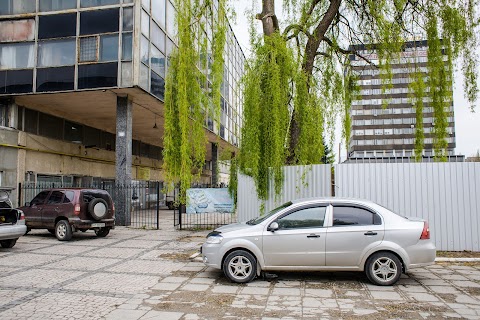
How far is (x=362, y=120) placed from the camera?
9750 centimetres

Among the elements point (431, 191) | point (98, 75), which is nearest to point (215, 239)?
point (431, 191)

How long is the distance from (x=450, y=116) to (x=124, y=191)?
44.5ft

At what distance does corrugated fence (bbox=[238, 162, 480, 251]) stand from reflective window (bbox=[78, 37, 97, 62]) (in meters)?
12.6

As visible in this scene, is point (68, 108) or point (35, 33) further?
point (68, 108)

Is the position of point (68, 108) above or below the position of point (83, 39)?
below

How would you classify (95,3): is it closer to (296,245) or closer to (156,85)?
(156,85)

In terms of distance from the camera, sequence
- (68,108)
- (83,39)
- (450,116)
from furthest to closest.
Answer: (68,108) → (83,39) → (450,116)

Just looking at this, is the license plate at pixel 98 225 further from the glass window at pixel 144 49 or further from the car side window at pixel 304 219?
the car side window at pixel 304 219

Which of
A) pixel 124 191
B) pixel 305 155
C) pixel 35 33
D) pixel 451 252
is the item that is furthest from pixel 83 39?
pixel 451 252

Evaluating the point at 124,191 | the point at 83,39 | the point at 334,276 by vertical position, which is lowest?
the point at 334,276

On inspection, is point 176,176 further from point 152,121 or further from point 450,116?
point 152,121

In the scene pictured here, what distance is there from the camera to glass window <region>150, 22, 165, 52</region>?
19.5 m

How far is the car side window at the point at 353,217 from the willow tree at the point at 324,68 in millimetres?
3766

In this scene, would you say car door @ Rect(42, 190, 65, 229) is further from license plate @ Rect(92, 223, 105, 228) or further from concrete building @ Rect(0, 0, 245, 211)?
concrete building @ Rect(0, 0, 245, 211)
